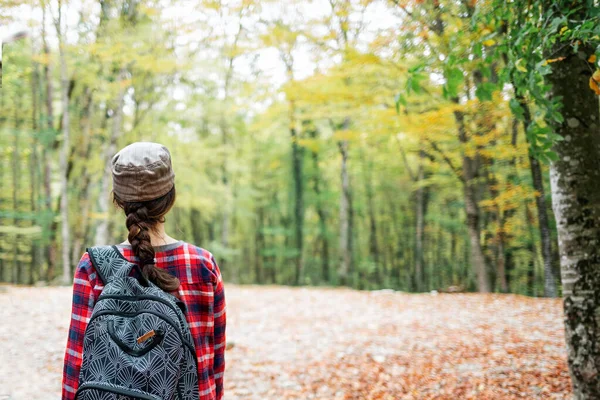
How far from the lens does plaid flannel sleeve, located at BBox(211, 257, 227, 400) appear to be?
159cm

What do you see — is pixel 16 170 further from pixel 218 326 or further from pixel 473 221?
pixel 218 326

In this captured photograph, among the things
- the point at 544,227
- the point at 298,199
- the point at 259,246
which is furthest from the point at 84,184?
the point at 259,246

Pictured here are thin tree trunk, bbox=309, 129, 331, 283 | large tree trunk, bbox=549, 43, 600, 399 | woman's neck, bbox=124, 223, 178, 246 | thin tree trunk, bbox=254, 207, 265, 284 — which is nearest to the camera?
woman's neck, bbox=124, 223, 178, 246

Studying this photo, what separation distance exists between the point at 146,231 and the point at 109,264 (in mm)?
151

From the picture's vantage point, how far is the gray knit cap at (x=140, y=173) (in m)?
1.44

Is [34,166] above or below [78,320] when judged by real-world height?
above

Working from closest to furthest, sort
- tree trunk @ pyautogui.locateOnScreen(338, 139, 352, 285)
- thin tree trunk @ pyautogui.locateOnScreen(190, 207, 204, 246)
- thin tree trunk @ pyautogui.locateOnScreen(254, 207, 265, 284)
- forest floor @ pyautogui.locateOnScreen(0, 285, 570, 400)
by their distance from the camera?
forest floor @ pyautogui.locateOnScreen(0, 285, 570, 400), tree trunk @ pyautogui.locateOnScreen(338, 139, 352, 285), thin tree trunk @ pyautogui.locateOnScreen(190, 207, 204, 246), thin tree trunk @ pyautogui.locateOnScreen(254, 207, 265, 284)

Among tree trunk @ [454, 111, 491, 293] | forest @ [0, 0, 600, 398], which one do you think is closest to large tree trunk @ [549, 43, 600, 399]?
forest @ [0, 0, 600, 398]

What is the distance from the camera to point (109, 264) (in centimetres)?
140

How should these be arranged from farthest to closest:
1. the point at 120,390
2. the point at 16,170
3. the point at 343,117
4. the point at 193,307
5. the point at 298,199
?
the point at 298,199 < the point at 16,170 < the point at 343,117 < the point at 193,307 < the point at 120,390

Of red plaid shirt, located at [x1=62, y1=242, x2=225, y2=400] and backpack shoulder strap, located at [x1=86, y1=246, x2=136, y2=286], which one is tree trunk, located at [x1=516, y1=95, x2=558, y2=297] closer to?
red plaid shirt, located at [x1=62, y1=242, x2=225, y2=400]

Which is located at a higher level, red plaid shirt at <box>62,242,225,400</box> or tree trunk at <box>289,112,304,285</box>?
tree trunk at <box>289,112,304,285</box>

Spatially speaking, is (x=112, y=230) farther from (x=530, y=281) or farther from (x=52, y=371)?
(x=530, y=281)

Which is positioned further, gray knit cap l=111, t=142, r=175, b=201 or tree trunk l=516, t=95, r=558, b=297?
tree trunk l=516, t=95, r=558, b=297
